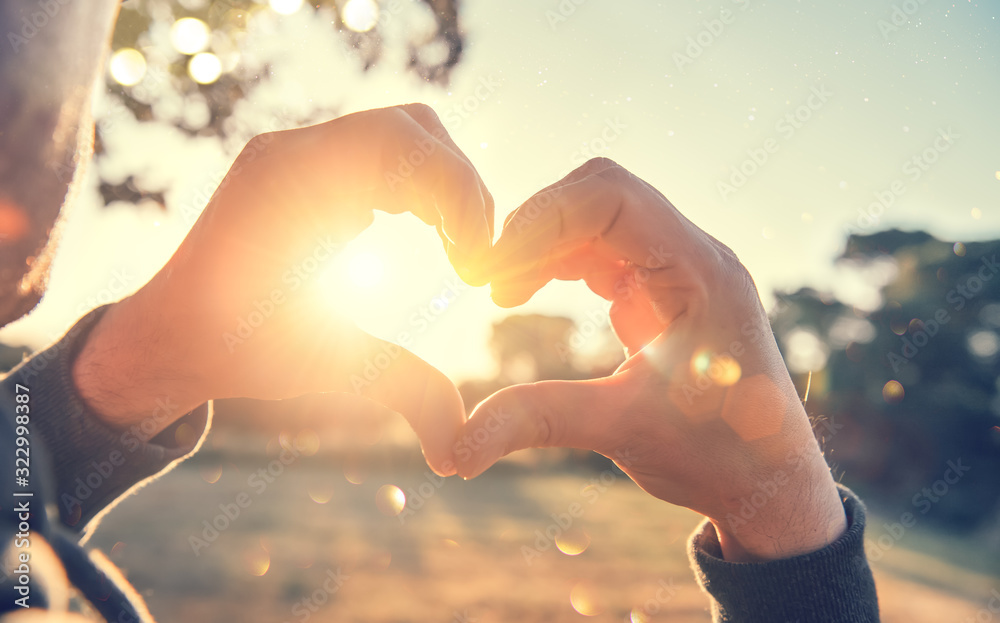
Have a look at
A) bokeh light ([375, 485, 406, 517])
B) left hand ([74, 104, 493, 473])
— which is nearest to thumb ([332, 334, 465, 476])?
left hand ([74, 104, 493, 473])

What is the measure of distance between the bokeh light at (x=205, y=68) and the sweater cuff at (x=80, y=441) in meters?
4.69

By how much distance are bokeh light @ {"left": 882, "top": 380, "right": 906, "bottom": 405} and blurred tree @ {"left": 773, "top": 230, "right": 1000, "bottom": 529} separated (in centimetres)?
3

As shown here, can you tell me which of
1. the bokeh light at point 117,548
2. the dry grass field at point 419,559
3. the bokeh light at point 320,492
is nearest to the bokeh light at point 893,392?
the dry grass field at point 419,559

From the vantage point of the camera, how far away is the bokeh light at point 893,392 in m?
15.8

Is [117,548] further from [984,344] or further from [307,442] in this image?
[984,344]

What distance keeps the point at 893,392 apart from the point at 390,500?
1419 centimetres

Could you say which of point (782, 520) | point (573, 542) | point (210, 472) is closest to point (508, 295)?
point (782, 520)

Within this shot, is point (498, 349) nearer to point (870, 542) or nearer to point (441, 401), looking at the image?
point (870, 542)

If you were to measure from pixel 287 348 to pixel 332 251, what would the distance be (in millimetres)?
347

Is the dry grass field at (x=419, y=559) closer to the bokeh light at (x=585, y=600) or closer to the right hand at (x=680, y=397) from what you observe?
the bokeh light at (x=585, y=600)

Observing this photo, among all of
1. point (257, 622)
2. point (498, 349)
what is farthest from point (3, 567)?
point (498, 349)

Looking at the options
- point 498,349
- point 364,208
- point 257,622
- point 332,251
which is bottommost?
point 498,349

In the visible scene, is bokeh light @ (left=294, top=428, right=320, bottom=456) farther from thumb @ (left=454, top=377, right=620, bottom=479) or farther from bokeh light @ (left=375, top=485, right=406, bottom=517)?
thumb @ (left=454, top=377, right=620, bottom=479)

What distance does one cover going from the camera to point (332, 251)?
1854mm
